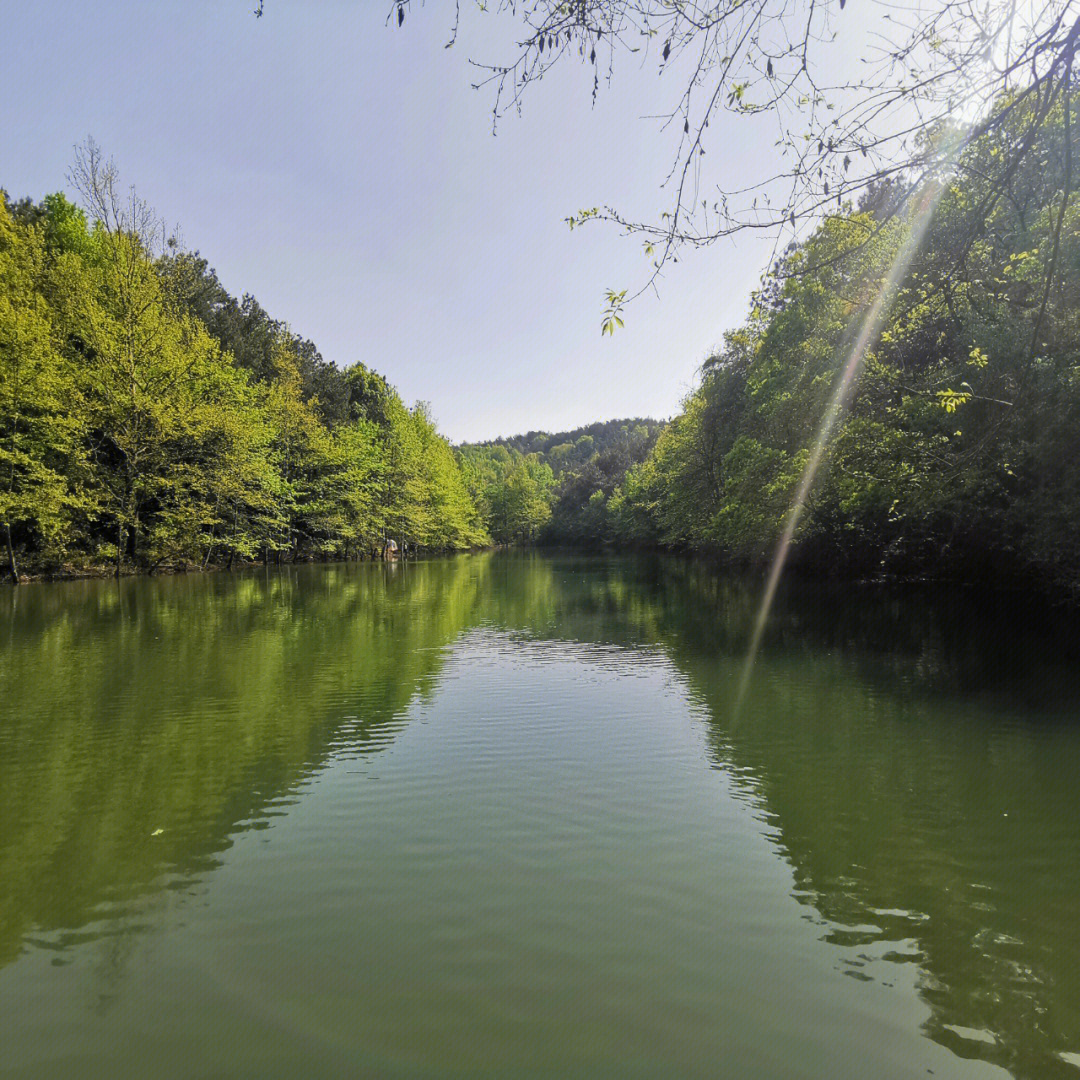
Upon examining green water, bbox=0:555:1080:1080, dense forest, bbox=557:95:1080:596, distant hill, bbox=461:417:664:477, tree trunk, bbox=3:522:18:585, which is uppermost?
distant hill, bbox=461:417:664:477

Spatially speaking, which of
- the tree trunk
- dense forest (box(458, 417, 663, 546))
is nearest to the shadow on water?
the tree trunk

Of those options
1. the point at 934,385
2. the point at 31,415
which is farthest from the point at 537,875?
the point at 31,415

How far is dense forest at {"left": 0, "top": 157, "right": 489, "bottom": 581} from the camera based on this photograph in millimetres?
25000

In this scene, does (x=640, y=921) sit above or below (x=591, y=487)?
below

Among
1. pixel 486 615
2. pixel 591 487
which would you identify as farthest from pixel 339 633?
pixel 591 487

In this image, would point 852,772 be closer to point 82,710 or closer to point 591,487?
point 82,710

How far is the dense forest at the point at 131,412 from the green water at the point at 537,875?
61.7 feet

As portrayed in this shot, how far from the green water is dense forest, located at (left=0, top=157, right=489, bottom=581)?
1882 cm

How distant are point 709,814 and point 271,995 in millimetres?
3304

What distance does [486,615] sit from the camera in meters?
18.7

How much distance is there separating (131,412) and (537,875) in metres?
30.3

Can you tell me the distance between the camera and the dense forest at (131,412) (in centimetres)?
2500

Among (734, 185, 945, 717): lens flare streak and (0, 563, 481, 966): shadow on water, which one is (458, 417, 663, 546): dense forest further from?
(0, 563, 481, 966): shadow on water

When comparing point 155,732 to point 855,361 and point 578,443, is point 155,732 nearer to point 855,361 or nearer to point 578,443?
point 855,361
